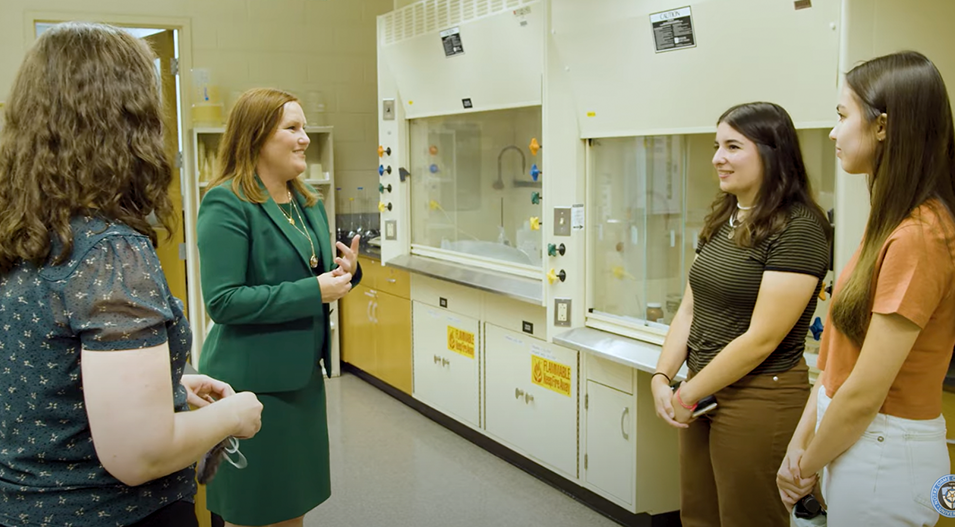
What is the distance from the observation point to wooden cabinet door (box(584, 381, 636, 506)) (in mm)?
2932

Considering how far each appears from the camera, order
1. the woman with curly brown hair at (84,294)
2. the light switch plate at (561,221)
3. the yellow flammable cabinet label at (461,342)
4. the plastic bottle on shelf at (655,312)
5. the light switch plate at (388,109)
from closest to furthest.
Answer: the woman with curly brown hair at (84,294) → the plastic bottle on shelf at (655,312) → the light switch plate at (561,221) → the yellow flammable cabinet label at (461,342) → the light switch plate at (388,109)

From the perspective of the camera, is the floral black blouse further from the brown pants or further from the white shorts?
the brown pants

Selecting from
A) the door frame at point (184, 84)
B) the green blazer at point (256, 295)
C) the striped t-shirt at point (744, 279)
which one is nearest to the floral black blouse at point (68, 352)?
the green blazer at point (256, 295)

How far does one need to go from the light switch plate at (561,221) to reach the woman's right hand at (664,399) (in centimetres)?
95

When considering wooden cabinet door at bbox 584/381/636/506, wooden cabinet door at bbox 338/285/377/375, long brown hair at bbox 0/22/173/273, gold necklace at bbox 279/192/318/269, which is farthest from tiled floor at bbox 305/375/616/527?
long brown hair at bbox 0/22/173/273

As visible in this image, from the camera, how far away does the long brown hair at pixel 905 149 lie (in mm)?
1433

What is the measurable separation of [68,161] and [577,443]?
2.48 metres

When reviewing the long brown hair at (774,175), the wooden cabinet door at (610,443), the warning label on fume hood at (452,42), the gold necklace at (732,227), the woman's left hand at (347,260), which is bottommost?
the wooden cabinet door at (610,443)

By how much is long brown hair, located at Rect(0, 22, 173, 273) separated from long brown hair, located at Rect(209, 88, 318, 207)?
944mm

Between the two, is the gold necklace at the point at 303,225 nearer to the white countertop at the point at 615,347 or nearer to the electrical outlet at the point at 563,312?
the white countertop at the point at 615,347

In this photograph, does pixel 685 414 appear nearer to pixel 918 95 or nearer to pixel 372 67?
pixel 918 95

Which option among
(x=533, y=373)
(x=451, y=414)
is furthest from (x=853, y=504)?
(x=451, y=414)

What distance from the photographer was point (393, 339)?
181 inches

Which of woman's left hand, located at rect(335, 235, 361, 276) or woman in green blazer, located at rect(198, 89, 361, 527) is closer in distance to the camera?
woman in green blazer, located at rect(198, 89, 361, 527)
